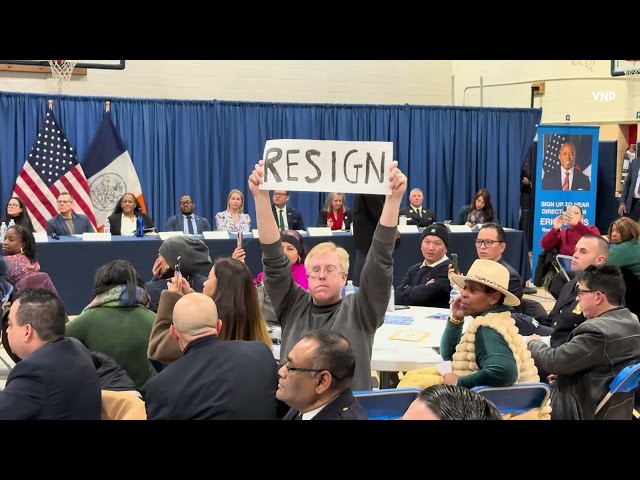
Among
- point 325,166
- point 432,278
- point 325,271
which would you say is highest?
point 325,166

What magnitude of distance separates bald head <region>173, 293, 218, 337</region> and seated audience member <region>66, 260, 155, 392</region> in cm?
112

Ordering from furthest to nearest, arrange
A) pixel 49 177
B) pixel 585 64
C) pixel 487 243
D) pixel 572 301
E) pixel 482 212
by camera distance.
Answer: pixel 585 64, pixel 49 177, pixel 482 212, pixel 487 243, pixel 572 301

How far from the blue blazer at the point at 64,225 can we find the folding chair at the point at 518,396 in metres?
6.20

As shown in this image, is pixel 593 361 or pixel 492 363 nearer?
pixel 492 363

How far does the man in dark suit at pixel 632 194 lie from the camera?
483 inches

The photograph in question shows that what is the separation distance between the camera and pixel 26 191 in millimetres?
9852

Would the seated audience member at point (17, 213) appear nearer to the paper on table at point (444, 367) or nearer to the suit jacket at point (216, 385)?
the paper on table at point (444, 367)

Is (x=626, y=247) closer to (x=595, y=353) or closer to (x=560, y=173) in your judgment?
(x=595, y=353)

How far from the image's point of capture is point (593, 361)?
3.46 m

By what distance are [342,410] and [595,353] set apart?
60.7 inches

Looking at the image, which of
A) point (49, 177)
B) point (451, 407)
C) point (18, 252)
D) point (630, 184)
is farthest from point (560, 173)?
point (451, 407)

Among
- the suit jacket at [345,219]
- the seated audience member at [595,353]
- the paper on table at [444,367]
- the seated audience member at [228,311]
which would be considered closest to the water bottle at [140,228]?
the suit jacket at [345,219]
